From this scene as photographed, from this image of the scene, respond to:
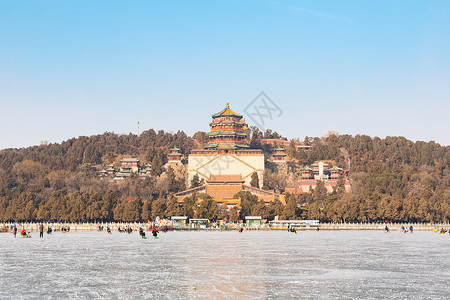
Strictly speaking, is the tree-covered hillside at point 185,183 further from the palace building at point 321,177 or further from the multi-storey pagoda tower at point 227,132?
the multi-storey pagoda tower at point 227,132

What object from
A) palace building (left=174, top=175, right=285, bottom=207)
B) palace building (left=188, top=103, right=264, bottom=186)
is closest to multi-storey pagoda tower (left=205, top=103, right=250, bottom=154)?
palace building (left=188, top=103, right=264, bottom=186)

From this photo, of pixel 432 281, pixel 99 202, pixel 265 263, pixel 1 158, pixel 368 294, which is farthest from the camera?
pixel 1 158

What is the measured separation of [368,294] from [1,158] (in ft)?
625

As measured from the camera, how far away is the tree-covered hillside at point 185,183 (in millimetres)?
95375

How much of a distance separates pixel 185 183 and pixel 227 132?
51.6 ft

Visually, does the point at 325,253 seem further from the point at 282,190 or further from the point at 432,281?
the point at 282,190

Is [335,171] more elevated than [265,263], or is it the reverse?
[335,171]

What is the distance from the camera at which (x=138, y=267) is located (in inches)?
1117

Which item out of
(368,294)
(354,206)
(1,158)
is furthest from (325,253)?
(1,158)

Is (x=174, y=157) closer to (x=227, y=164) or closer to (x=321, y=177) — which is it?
(x=227, y=164)

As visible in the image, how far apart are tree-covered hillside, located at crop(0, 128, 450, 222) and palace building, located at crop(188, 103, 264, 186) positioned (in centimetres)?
460

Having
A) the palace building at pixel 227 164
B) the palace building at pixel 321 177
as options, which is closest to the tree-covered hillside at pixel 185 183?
the palace building at pixel 321 177

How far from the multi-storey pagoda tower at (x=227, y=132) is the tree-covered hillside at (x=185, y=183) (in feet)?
32.0

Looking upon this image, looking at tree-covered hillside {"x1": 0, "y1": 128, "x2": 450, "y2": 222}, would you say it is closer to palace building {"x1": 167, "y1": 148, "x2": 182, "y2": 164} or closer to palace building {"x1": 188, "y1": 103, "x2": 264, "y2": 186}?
palace building {"x1": 167, "y1": 148, "x2": 182, "y2": 164}
